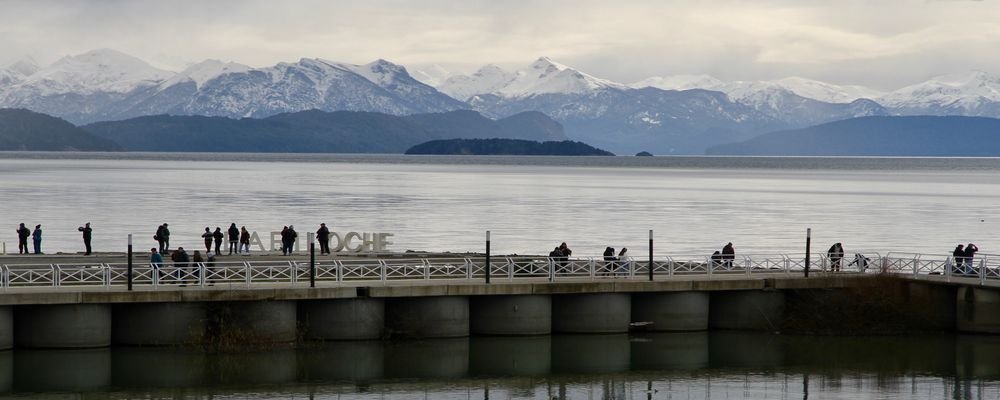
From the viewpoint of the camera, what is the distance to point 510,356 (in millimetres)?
47156

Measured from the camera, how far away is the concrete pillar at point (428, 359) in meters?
44.7

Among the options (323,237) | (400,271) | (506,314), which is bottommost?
(506,314)

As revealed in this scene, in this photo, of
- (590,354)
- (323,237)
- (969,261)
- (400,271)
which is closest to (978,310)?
(969,261)

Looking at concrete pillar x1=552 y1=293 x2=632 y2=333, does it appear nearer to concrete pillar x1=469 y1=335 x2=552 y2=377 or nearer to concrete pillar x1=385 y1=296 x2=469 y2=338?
concrete pillar x1=469 y1=335 x2=552 y2=377

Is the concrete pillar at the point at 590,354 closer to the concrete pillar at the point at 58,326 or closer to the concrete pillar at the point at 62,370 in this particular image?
the concrete pillar at the point at 62,370

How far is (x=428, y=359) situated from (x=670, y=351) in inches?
315

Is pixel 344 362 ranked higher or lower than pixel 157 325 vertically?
lower

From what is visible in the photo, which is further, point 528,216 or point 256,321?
point 528,216

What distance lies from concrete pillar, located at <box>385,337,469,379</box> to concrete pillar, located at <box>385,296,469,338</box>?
1.03 ft

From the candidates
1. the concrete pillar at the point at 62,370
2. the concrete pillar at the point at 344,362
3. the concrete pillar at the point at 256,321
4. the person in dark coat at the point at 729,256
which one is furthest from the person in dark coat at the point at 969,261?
the concrete pillar at the point at 62,370

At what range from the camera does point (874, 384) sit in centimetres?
4456

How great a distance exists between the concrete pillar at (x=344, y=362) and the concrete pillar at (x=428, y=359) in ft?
1.17

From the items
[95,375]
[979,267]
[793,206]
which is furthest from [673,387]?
[793,206]

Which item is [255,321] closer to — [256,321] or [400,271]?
[256,321]
